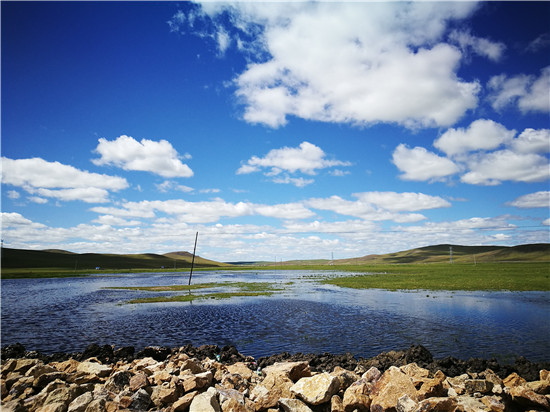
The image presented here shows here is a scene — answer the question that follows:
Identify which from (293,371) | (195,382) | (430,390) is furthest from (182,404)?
(430,390)

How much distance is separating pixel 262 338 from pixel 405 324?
1425 cm

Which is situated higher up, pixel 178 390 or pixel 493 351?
pixel 178 390

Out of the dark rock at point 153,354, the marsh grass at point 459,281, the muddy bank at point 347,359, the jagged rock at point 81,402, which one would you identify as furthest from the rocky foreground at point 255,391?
the marsh grass at point 459,281

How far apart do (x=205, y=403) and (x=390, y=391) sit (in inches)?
261

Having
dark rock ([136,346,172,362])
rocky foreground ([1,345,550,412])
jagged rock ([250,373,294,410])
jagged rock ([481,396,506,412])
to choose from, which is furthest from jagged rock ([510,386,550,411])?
dark rock ([136,346,172,362])

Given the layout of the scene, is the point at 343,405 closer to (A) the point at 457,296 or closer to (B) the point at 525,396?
(B) the point at 525,396

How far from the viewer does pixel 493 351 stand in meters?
22.2

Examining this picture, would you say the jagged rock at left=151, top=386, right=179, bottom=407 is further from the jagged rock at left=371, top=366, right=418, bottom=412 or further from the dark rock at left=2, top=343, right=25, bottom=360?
the dark rock at left=2, top=343, right=25, bottom=360

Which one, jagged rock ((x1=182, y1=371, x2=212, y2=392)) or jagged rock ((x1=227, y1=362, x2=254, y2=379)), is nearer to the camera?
jagged rock ((x1=182, y1=371, x2=212, y2=392))

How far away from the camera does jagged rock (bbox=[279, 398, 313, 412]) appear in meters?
11.0

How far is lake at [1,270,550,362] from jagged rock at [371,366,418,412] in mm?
9923

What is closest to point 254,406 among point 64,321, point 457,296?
point 64,321

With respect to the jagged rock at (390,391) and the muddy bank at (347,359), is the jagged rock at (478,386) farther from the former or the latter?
the jagged rock at (390,391)

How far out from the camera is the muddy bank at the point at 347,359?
17328mm
